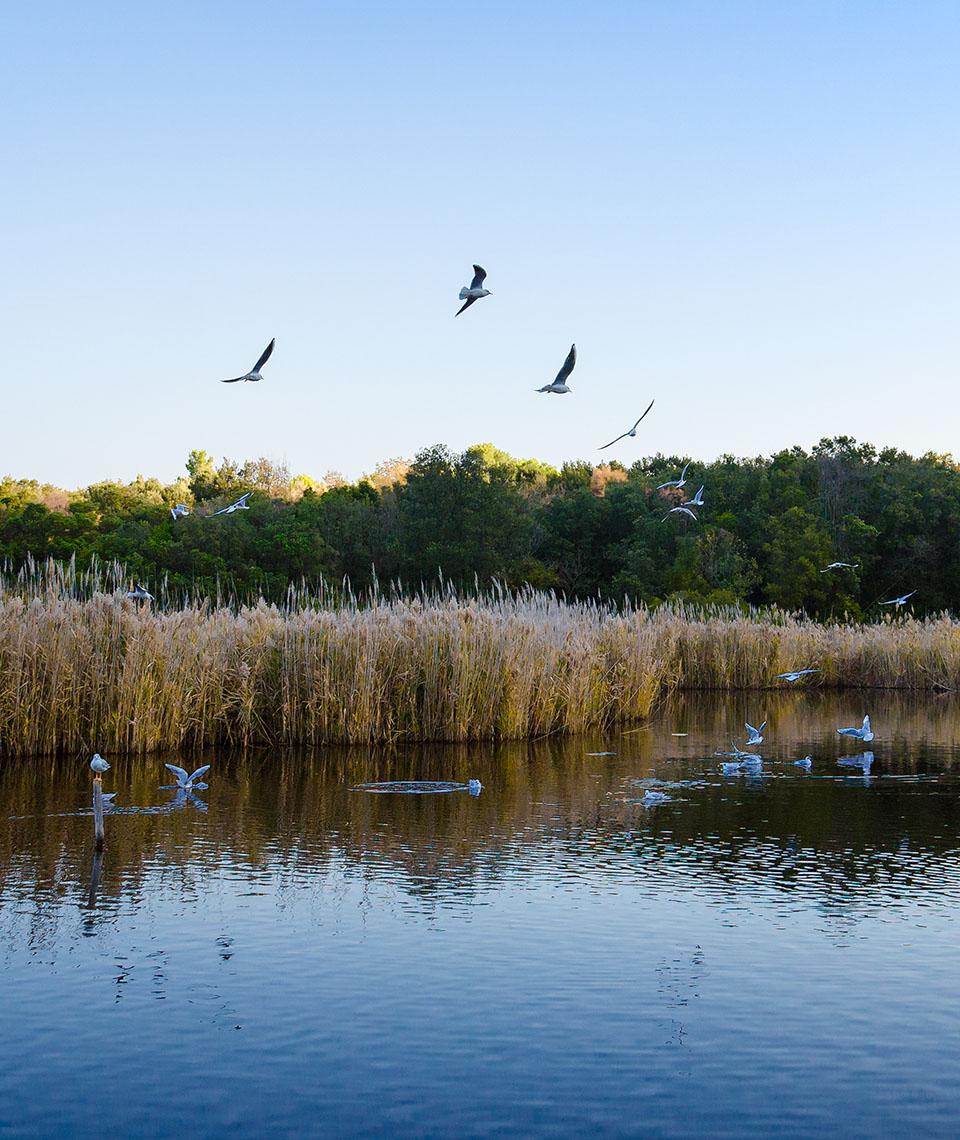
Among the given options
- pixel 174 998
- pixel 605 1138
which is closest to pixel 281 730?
pixel 174 998

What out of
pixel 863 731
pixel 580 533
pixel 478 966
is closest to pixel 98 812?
pixel 478 966

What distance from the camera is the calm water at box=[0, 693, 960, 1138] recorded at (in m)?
4.23

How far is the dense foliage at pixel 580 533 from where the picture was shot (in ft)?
134

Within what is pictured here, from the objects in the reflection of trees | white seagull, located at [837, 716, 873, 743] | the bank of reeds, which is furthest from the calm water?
white seagull, located at [837, 716, 873, 743]

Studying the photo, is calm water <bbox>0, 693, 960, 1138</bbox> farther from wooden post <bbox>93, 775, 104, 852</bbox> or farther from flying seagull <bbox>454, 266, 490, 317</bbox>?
flying seagull <bbox>454, 266, 490, 317</bbox>

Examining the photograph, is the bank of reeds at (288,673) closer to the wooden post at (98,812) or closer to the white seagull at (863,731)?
the white seagull at (863,731)

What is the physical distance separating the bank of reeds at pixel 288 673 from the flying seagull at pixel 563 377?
15.9ft

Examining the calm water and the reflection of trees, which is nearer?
the calm water

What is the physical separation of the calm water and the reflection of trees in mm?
39

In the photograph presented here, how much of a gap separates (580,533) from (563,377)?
142 feet

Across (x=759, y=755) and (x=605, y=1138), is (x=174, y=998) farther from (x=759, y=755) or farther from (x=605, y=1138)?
(x=759, y=755)

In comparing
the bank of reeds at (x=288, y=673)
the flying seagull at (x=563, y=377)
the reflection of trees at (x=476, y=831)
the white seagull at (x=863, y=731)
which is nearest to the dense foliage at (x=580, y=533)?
the bank of reeds at (x=288, y=673)

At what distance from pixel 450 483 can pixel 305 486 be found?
68.0 ft

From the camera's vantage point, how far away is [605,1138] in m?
3.97
